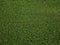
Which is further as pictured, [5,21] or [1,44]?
[5,21]

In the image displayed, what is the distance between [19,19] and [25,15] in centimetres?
10

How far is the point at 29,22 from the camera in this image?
5.62ft

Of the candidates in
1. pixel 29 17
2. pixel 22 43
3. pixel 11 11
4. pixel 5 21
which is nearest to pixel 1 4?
pixel 11 11

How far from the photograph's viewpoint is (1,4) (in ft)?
6.11

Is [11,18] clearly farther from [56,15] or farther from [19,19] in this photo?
[56,15]

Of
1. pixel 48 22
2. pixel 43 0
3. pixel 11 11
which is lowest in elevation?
pixel 48 22

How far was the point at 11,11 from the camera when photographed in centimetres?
181

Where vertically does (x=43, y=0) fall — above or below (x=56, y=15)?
above

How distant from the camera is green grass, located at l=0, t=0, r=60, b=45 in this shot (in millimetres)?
1560

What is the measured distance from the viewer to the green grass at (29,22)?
1.56 meters

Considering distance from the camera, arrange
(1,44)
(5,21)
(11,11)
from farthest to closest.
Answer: (11,11) → (5,21) → (1,44)

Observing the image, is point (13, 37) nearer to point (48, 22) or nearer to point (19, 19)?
point (19, 19)

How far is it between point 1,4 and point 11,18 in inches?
10.9

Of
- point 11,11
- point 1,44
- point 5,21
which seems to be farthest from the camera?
point 11,11
